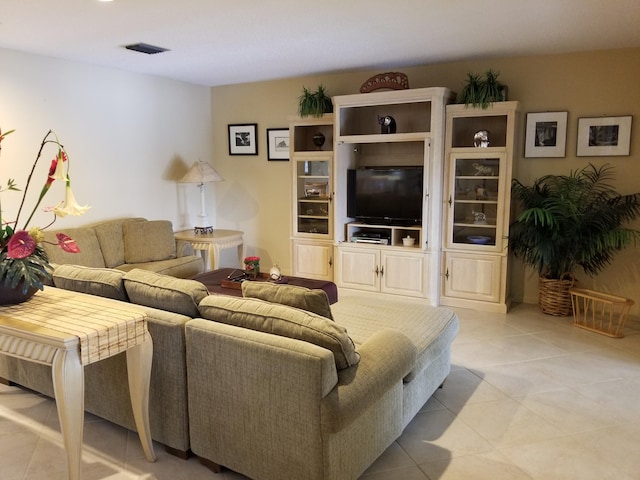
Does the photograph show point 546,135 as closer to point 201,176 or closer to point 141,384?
point 201,176

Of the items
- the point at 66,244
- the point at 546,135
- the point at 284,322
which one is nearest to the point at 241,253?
the point at 546,135

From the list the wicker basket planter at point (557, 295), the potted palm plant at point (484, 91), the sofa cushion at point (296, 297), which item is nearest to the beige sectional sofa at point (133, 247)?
the sofa cushion at point (296, 297)

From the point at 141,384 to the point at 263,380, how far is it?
0.65m

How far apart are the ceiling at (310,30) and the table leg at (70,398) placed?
2191mm

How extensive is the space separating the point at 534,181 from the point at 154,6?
3.64 m

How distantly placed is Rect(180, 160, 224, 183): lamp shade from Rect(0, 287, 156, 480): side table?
10.8 feet

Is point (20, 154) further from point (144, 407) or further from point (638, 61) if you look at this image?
point (638, 61)

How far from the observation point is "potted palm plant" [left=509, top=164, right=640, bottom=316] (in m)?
4.26

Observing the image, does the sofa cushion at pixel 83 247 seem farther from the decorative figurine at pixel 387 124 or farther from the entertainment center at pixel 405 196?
the decorative figurine at pixel 387 124

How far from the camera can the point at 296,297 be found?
7.73 feet

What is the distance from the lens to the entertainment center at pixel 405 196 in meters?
4.67

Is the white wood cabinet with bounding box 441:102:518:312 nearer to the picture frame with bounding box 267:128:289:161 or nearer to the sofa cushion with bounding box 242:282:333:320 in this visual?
the picture frame with bounding box 267:128:289:161

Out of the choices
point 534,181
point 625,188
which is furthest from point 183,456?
point 625,188

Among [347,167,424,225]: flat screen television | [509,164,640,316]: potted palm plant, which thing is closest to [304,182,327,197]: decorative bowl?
[347,167,424,225]: flat screen television
